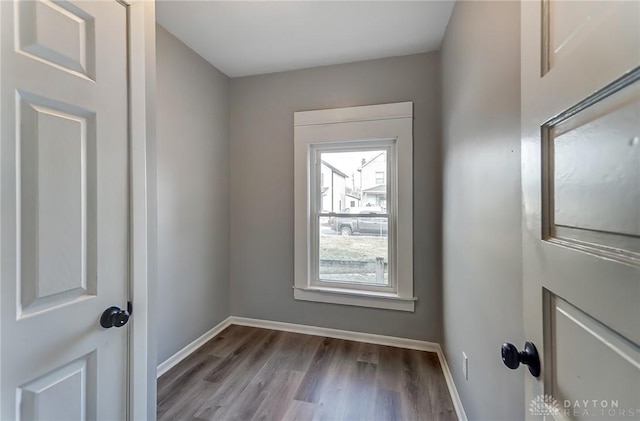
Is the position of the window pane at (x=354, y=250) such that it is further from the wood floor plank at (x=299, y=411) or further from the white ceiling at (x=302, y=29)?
the white ceiling at (x=302, y=29)

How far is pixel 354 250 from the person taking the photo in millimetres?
2643

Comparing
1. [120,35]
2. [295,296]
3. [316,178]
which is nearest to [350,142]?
[316,178]

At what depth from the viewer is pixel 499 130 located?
41.9 inches

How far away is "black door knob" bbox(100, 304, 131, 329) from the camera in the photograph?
0.92m

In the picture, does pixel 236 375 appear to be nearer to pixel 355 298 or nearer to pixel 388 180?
pixel 355 298

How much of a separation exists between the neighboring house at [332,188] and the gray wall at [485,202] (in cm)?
102

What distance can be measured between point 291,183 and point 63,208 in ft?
6.39

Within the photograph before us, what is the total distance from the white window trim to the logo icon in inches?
69.9

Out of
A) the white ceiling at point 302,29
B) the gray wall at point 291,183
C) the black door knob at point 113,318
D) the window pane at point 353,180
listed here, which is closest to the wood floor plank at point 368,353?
the gray wall at point 291,183

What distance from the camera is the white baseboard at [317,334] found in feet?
6.82

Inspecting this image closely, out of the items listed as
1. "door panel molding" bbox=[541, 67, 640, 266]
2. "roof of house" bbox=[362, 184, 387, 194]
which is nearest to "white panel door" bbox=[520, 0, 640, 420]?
"door panel molding" bbox=[541, 67, 640, 266]

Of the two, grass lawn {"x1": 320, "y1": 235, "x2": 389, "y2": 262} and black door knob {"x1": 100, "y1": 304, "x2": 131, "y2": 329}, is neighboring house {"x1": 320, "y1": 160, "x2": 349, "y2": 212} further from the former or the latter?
black door knob {"x1": 100, "y1": 304, "x2": 131, "y2": 329}

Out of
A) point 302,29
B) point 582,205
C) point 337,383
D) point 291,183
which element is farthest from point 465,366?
point 302,29

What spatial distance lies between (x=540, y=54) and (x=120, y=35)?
1.28 metres
